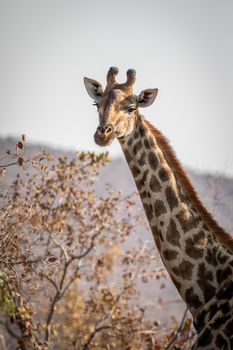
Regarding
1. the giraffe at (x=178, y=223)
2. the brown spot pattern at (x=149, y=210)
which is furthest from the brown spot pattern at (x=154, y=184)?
the brown spot pattern at (x=149, y=210)

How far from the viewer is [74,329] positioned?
21.2 meters

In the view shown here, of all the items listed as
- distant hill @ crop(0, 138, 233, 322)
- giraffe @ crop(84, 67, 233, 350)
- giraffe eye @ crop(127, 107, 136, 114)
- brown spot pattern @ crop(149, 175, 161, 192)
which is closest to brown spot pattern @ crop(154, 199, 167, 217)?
giraffe @ crop(84, 67, 233, 350)

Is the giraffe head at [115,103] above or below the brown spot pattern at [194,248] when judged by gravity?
above

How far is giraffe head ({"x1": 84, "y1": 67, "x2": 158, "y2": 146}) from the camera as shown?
28.7ft

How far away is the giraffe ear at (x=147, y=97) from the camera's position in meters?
9.67

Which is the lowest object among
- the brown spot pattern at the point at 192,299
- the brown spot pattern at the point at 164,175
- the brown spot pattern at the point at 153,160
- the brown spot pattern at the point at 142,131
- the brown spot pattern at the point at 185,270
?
the brown spot pattern at the point at 192,299

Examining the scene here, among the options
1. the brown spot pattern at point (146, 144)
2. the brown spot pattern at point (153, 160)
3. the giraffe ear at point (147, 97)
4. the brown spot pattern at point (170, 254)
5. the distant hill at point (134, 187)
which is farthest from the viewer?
the distant hill at point (134, 187)

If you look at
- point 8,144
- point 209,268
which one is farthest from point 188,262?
point 8,144

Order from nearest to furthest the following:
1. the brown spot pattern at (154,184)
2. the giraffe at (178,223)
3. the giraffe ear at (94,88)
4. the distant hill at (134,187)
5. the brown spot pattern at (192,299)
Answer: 1. the giraffe at (178,223)
2. the brown spot pattern at (192,299)
3. the brown spot pattern at (154,184)
4. the giraffe ear at (94,88)
5. the distant hill at (134,187)

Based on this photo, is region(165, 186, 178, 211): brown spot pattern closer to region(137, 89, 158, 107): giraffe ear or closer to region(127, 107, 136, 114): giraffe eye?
region(127, 107, 136, 114): giraffe eye

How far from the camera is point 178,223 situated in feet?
28.6

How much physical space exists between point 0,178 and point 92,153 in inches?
137

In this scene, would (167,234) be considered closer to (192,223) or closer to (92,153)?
(192,223)

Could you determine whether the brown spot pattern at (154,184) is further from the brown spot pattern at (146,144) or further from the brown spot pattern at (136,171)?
the brown spot pattern at (146,144)
